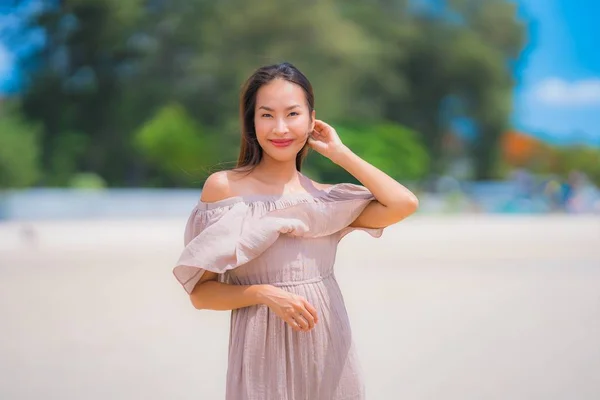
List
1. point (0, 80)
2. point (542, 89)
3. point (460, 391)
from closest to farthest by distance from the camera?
point (460, 391)
point (0, 80)
point (542, 89)

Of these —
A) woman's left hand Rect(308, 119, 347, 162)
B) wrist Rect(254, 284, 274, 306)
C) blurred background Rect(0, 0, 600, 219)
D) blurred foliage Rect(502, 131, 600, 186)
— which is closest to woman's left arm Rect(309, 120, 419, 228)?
woman's left hand Rect(308, 119, 347, 162)

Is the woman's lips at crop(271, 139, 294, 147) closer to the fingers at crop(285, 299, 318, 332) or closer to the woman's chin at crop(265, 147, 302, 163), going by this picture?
the woman's chin at crop(265, 147, 302, 163)

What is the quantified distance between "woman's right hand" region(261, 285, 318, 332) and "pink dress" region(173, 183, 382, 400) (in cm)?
10

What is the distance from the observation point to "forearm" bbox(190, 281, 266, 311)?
6.72 feet

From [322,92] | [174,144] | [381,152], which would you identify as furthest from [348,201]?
[322,92]

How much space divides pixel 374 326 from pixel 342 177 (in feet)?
73.8

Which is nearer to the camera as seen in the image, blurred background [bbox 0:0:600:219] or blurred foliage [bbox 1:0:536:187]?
blurred background [bbox 0:0:600:219]

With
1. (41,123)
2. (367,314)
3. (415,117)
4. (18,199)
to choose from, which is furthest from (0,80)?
(367,314)

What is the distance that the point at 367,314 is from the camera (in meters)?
7.15

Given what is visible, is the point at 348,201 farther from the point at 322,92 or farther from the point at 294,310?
the point at 322,92

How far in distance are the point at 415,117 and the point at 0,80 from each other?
1791 cm

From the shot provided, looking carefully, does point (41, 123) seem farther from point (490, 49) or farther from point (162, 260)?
point (162, 260)

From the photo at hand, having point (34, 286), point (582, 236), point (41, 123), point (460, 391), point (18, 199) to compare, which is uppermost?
point (41, 123)

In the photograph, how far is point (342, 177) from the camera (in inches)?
1142
